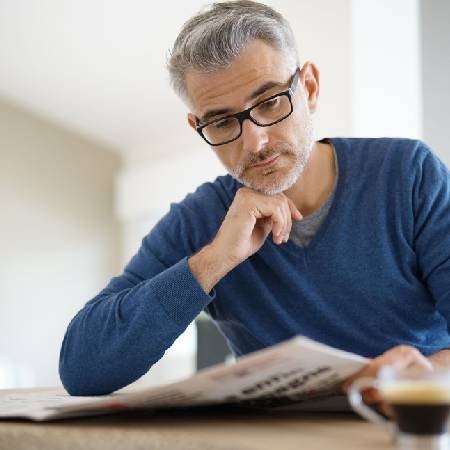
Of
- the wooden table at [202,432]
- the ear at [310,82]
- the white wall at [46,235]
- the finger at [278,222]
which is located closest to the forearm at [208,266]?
the finger at [278,222]

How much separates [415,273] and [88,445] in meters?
0.74

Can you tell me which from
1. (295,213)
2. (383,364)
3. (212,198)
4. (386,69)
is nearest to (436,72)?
(386,69)

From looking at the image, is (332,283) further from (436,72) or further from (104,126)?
(104,126)

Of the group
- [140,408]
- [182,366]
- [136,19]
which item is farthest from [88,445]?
[182,366]

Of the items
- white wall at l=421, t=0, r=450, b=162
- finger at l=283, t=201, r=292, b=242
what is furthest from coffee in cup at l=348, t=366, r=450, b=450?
white wall at l=421, t=0, r=450, b=162

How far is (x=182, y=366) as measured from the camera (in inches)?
238

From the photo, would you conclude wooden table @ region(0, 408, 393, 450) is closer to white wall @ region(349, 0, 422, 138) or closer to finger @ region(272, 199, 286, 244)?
finger @ region(272, 199, 286, 244)

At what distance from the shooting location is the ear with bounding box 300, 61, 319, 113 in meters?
1.44

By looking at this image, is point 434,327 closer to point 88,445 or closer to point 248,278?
point 248,278

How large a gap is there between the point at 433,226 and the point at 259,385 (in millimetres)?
609

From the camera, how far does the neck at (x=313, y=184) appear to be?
1412 millimetres

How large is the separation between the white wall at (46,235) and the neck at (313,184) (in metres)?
4.79

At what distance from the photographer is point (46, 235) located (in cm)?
633

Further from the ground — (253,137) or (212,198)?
(253,137)
